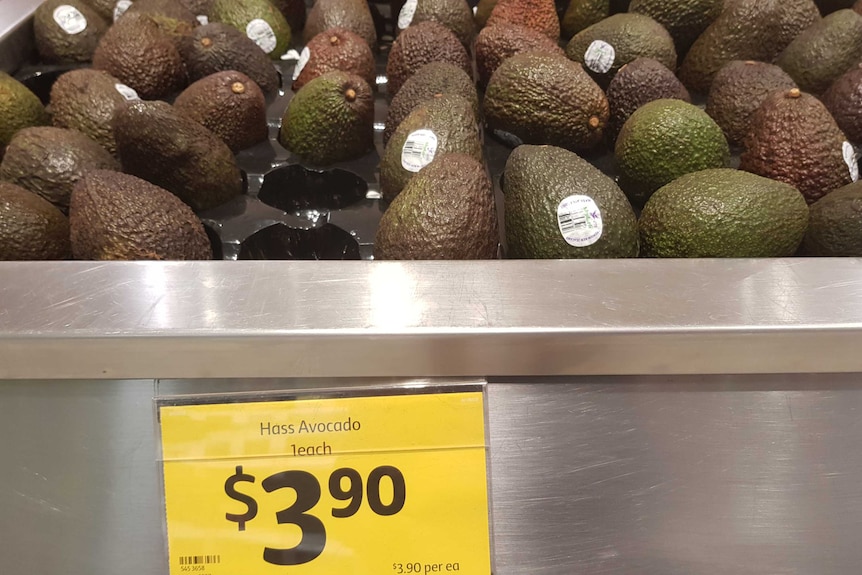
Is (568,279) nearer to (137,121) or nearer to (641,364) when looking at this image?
(641,364)

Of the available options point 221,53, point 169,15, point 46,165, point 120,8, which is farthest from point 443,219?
point 120,8

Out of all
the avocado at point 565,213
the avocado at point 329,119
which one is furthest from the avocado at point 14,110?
the avocado at point 565,213

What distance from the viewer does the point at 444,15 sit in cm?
111

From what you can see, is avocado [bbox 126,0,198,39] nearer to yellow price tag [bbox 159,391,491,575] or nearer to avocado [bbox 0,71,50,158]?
avocado [bbox 0,71,50,158]

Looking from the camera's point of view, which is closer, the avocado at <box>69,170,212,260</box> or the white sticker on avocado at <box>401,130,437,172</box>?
the avocado at <box>69,170,212,260</box>

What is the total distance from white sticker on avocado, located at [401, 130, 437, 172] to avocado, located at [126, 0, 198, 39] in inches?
22.5

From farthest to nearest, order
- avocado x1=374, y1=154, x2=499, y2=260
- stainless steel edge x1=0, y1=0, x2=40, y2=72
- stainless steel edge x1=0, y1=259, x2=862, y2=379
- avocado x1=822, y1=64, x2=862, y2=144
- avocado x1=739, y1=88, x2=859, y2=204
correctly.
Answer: stainless steel edge x1=0, y1=0, x2=40, y2=72 → avocado x1=822, y1=64, x2=862, y2=144 → avocado x1=739, y1=88, x2=859, y2=204 → avocado x1=374, y1=154, x2=499, y2=260 → stainless steel edge x1=0, y1=259, x2=862, y2=379

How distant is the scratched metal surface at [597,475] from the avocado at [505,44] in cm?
66

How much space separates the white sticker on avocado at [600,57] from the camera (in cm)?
98

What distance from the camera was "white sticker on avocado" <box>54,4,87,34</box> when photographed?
3.66 ft

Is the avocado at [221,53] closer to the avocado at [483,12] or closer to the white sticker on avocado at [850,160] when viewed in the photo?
the avocado at [483,12]

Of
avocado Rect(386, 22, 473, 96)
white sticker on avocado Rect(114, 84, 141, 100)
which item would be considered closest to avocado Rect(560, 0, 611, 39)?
avocado Rect(386, 22, 473, 96)

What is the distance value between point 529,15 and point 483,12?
153 mm

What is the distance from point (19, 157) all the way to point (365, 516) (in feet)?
2.04
